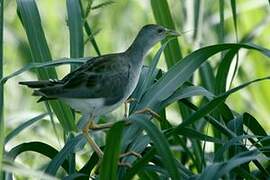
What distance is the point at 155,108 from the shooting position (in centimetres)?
334

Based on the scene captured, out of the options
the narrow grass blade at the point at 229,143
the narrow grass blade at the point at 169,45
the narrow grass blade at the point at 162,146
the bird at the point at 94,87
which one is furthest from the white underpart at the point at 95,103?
the narrow grass blade at the point at 162,146

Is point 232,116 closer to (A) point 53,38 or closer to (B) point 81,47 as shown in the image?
(B) point 81,47

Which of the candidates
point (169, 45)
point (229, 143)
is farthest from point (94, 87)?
point (229, 143)

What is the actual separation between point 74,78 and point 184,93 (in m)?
0.44

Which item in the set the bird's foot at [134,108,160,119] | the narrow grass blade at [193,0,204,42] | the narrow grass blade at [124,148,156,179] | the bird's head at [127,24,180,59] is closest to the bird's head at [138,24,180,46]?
the bird's head at [127,24,180,59]

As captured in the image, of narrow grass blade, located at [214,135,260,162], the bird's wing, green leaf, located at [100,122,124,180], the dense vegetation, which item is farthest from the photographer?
the bird's wing

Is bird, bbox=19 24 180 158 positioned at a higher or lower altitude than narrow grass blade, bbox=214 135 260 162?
higher

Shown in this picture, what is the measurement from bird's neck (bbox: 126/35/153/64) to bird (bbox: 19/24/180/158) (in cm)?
8

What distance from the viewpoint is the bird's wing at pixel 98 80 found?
3.42 metres

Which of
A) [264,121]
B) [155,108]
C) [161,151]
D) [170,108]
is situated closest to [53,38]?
[170,108]

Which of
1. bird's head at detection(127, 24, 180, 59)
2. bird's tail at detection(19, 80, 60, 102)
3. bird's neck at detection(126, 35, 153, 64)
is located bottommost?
bird's tail at detection(19, 80, 60, 102)

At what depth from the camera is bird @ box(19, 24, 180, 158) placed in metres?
3.35

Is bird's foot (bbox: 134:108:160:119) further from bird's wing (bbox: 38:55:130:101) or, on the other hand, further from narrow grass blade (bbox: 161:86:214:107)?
bird's wing (bbox: 38:55:130:101)

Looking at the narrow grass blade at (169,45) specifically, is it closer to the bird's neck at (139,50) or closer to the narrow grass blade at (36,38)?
the bird's neck at (139,50)
